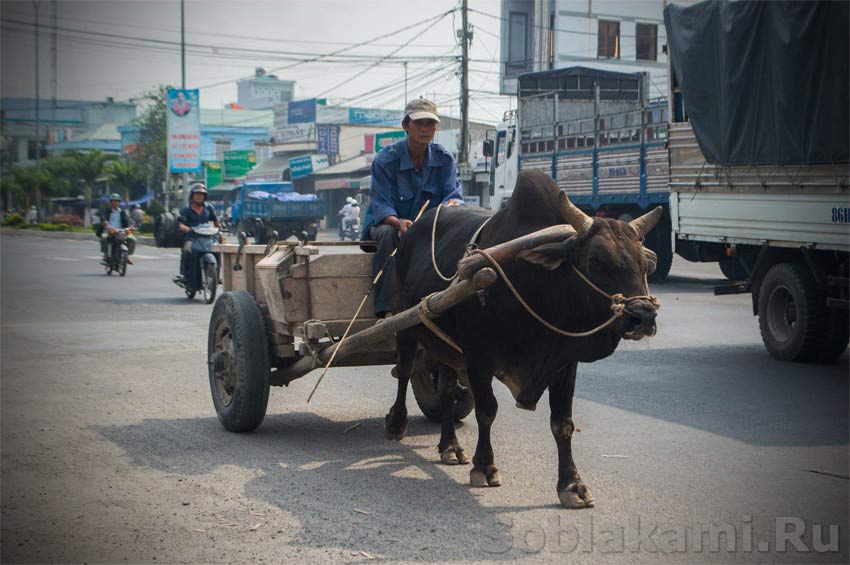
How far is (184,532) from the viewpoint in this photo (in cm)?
458

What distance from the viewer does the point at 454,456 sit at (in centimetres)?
586

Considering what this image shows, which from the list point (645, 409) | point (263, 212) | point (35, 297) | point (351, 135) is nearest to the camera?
point (645, 409)

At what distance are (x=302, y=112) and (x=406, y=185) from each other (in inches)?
2508

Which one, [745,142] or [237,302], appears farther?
[745,142]

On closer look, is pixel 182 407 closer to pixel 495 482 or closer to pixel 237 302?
pixel 237 302

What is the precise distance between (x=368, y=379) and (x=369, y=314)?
2.58m

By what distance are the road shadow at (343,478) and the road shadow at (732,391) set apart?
6.43 ft

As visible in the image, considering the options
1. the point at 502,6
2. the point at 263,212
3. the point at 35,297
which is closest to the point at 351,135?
the point at 502,6

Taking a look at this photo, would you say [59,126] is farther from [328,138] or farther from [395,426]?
[395,426]

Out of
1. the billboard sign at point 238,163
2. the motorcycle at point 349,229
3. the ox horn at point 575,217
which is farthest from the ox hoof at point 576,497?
the billboard sign at point 238,163

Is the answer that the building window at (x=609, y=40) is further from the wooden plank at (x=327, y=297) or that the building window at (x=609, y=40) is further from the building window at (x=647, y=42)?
the wooden plank at (x=327, y=297)

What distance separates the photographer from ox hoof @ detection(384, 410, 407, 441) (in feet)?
21.1

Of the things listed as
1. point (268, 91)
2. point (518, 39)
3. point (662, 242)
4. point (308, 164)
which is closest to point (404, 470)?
point (662, 242)

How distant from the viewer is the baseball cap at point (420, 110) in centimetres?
653
